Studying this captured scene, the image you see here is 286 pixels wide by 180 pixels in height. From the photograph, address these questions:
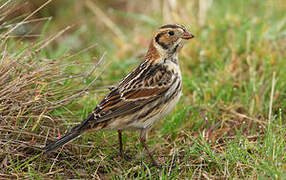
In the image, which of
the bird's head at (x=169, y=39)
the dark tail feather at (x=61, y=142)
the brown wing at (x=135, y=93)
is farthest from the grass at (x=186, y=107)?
the bird's head at (x=169, y=39)

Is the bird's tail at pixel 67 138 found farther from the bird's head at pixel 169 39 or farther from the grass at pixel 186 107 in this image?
the bird's head at pixel 169 39

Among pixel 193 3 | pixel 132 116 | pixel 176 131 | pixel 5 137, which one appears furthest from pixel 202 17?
pixel 5 137

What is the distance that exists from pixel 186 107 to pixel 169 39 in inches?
38.1

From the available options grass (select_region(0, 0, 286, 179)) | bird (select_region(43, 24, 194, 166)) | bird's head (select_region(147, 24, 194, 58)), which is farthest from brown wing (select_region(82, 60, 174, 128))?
grass (select_region(0, 0, 286, 179))

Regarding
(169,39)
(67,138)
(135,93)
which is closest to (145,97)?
(135,93)

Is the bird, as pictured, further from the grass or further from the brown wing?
the grass

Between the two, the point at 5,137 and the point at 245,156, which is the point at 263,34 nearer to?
the point at 245,156

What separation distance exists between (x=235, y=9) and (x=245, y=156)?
14.0 feet

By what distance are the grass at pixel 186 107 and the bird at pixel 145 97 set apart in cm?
33

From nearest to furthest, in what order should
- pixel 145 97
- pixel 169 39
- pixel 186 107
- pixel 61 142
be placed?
pixel 61 142, pixel 145 97, pixel 169 39, pixel 186 107

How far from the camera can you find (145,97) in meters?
4.63

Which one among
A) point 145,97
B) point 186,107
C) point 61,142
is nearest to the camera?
point 61,142

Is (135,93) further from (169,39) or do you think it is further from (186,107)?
(186,107)

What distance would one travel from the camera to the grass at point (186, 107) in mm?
4410
